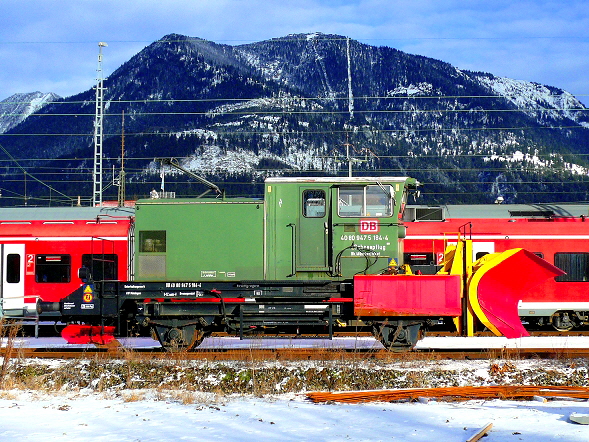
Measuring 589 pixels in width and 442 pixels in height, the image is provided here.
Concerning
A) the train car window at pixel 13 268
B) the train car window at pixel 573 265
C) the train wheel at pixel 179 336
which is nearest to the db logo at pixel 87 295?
the train wheel at pixel 179 336

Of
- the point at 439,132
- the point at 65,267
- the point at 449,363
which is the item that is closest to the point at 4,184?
the point at 439,132

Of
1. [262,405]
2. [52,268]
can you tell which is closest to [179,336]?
[262,405]

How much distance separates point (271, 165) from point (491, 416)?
135026mm

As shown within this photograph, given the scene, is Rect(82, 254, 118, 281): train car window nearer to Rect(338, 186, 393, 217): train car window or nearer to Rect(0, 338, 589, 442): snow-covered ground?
Rect(0, 338, 589, 442): snow-covered ground

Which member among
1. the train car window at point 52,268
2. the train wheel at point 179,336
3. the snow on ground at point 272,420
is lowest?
the snow on ground at point 272,420

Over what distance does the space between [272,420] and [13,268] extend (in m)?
14.0

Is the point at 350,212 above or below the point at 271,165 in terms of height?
below

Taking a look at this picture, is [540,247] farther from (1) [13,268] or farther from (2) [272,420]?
(1) [13,268]

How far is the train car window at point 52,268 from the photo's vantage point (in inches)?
797

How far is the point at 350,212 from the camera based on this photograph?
13.9m

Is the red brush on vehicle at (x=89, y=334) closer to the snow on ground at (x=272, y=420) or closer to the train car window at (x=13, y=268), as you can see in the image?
the snow on ground at (x=272, y=420)

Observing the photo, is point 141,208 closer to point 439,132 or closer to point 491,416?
point 491,416

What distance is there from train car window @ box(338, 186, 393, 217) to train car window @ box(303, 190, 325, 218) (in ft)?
1.24

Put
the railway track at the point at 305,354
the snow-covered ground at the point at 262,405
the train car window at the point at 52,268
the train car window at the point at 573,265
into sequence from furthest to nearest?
the train car window at the point at 52,268 → the train car window at the point at 573,265 → the railway track at the point at 305,354 → the snow-covered ground at the point at 262,405
